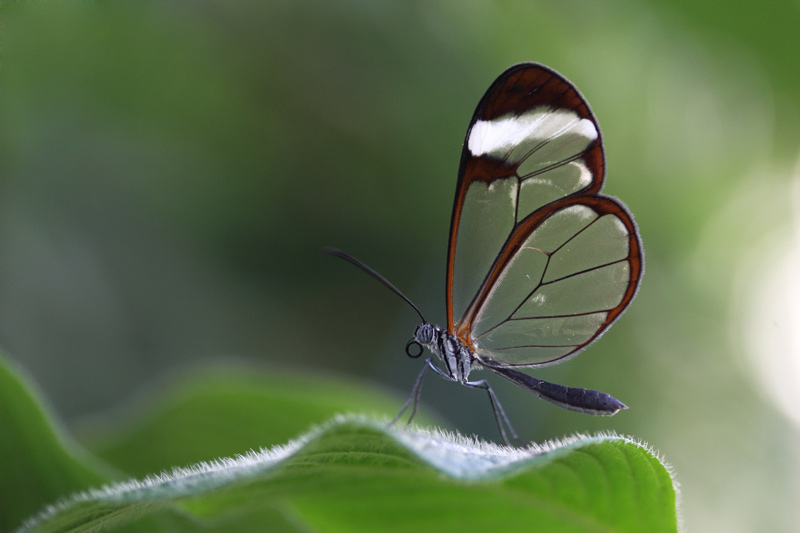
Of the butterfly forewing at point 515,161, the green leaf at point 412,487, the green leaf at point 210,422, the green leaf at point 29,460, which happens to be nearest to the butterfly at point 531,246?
the butterfly forewing at point 515,161

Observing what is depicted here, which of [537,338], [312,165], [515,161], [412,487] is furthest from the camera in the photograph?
[312,165]

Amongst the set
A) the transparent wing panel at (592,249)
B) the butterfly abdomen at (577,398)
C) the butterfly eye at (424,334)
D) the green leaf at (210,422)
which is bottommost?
Answer: the green leaf at (210,422)

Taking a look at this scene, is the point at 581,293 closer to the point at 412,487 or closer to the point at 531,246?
the point at 531,246

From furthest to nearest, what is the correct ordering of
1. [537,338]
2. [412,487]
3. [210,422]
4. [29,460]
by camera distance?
[210,422]
[537,338]
[29,460]
[412,487]

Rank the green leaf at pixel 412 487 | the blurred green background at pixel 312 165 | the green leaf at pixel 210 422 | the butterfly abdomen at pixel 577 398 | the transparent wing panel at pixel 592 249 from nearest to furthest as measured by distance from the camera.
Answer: the green leaf at pixel 412 487, the butterfly abdomen at pixel 577 398, the transparent wing panel at pixel 592 249, the green leaf at pixel 210 422, the blurred green background at pixel 312 165

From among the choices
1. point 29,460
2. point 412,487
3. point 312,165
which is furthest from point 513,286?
point 312,165

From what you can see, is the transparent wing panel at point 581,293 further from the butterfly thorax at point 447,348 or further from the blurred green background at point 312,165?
the blurred green background at point 312,165
